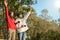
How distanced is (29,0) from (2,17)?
2.89 m

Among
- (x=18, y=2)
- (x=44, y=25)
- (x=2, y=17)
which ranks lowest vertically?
(x=44, y=25)

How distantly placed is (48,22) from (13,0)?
2854 centimetres

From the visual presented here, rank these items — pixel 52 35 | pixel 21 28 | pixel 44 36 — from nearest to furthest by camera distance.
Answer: pixel 21 28
pixel 52 35
pixel 44 36

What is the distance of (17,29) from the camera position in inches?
335

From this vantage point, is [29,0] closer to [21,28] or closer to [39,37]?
[39,37]

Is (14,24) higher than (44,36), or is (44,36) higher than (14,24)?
(14,24)

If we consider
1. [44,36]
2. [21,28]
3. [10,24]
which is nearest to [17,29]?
[21,28]

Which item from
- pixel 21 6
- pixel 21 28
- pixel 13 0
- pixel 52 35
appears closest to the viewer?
pixel 21 28

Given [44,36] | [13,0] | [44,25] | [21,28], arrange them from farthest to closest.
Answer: [44,25], [44,36], [13,0], [21,28]

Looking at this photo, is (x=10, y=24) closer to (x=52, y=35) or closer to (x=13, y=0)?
(x=13, y=0)

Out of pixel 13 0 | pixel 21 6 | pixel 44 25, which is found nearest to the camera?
pixel 13 0

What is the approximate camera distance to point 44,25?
45344 mm

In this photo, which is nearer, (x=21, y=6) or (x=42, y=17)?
(x=21, y=6)

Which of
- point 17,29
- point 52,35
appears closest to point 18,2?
point 52,35
